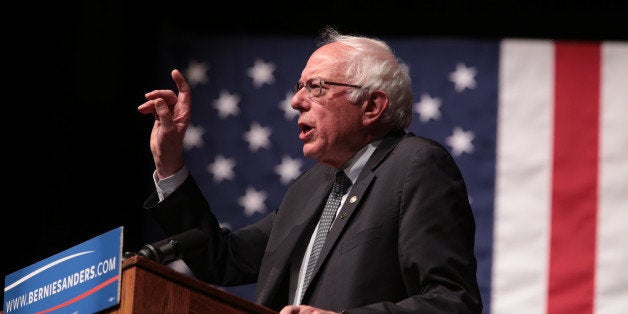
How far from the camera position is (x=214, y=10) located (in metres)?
4.17

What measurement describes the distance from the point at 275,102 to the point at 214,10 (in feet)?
1.54

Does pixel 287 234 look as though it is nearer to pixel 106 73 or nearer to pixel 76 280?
pixel 76 280

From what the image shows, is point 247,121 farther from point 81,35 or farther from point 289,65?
point 81,35

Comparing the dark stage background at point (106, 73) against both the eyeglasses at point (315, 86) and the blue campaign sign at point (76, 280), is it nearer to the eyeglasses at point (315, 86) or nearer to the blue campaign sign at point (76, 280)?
the eyeglasses at point (315, 86)

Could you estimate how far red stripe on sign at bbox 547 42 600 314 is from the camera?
12.1ft

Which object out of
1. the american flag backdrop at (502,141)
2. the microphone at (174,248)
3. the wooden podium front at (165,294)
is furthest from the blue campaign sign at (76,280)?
the american flag backdrop at (502,141)

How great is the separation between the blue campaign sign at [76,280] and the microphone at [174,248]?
17 cm

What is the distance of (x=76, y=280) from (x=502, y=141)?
7.89ft

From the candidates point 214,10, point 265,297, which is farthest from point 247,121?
point 265,297

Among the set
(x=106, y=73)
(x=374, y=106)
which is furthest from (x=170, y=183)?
(x=106, y=73)

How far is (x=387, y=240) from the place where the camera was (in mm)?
2150

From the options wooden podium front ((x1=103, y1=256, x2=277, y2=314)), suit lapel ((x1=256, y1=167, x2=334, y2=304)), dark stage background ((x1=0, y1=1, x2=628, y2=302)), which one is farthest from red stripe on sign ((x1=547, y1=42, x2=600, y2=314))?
wooden podium front ((x1=103, y1=256, x2=277, y2=314))

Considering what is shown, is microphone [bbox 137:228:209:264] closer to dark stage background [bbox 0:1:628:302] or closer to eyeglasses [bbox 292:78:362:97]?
eyeglasses [bbox 292:78:362:97]

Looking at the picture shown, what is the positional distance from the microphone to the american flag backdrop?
1.83 meters
